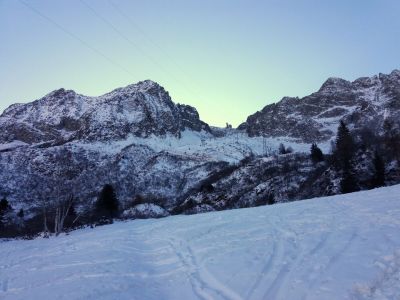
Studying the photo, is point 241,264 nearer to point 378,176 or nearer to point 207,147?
point 378,176

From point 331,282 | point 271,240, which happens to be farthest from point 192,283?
point 271,240

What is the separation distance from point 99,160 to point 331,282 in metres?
153

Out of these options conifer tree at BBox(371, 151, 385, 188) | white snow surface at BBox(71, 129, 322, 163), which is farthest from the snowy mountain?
Result: conifer tree at BBox(371, 151, 385, 188)

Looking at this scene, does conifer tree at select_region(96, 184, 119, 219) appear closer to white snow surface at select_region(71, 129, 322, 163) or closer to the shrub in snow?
the shrub in snow

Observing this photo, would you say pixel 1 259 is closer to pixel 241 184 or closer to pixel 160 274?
pixel 160 274

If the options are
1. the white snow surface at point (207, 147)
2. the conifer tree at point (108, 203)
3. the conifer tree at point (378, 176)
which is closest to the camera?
the conifer tree at point (378, 176)

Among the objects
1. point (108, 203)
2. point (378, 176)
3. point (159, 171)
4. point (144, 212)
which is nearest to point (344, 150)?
point (378, 176)

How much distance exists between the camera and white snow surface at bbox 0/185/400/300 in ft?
31.8

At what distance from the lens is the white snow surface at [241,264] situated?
9.70m

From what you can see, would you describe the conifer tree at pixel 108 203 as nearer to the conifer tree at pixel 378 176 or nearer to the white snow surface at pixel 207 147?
the conifer tree at pixel 378 176

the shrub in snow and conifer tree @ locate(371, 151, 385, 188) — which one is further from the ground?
conifer tree @ locate(371, 151, 385, 188)

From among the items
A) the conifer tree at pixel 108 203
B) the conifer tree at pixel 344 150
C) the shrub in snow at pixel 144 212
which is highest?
the conifer tree at pixel 344 150

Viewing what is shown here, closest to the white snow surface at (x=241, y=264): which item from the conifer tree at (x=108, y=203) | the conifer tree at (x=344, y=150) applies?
the conifer tree at (x=108, y=203)

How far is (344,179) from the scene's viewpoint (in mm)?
52500
